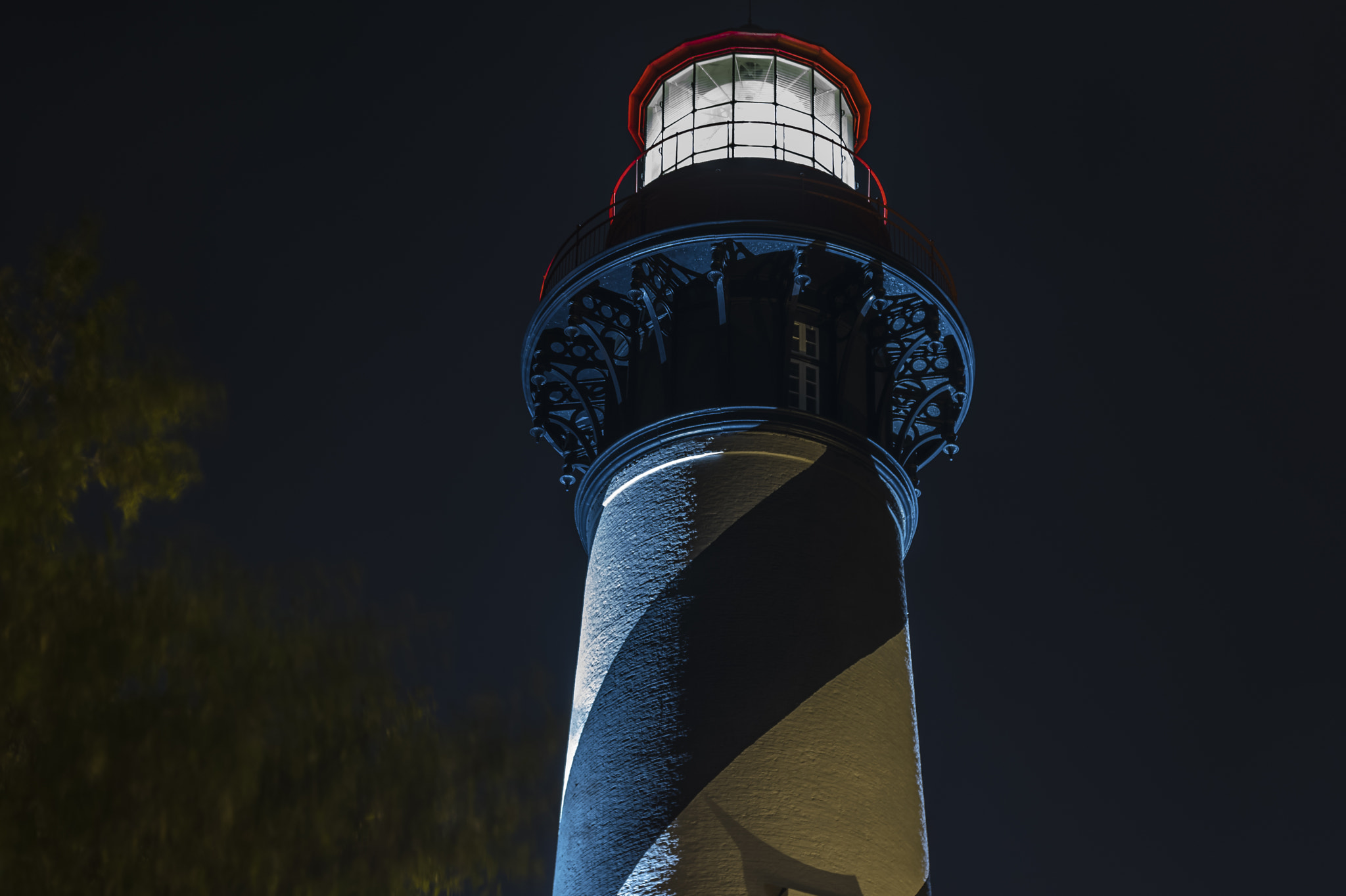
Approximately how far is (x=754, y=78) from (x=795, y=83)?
0.72 m

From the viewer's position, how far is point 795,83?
76.2ft

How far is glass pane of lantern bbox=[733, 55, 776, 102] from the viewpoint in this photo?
22969 millimetres

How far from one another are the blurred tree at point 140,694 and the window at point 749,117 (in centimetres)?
1266

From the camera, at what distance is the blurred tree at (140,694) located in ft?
31.2

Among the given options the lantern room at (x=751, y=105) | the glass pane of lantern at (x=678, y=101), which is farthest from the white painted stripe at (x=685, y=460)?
the glass pane of lantern at (x=678, y=101)

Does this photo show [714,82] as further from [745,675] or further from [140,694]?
[140,694]

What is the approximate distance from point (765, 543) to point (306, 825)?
8.40m

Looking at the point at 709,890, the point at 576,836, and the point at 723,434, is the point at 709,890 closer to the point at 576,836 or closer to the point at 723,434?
the point at 576,836

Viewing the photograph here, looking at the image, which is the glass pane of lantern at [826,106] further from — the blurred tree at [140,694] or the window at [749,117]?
the blurred tree at [140,694]

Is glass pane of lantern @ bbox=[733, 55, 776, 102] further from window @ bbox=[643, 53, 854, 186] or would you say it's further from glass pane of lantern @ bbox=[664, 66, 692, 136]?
glass pane of lantern @ bbox=[664, 66, 692, 136]

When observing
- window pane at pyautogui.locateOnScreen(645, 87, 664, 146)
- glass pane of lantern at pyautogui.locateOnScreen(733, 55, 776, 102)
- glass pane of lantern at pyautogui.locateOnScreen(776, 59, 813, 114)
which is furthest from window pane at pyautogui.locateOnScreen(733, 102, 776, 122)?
window pane at pyautogui.locateOnScreen(645, 87, 664, 146)

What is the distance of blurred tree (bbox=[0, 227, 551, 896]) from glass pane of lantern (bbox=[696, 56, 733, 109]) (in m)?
13.5

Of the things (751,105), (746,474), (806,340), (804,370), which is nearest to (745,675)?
(746,474)

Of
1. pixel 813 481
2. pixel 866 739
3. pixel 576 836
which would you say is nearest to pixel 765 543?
pixel 813 481
